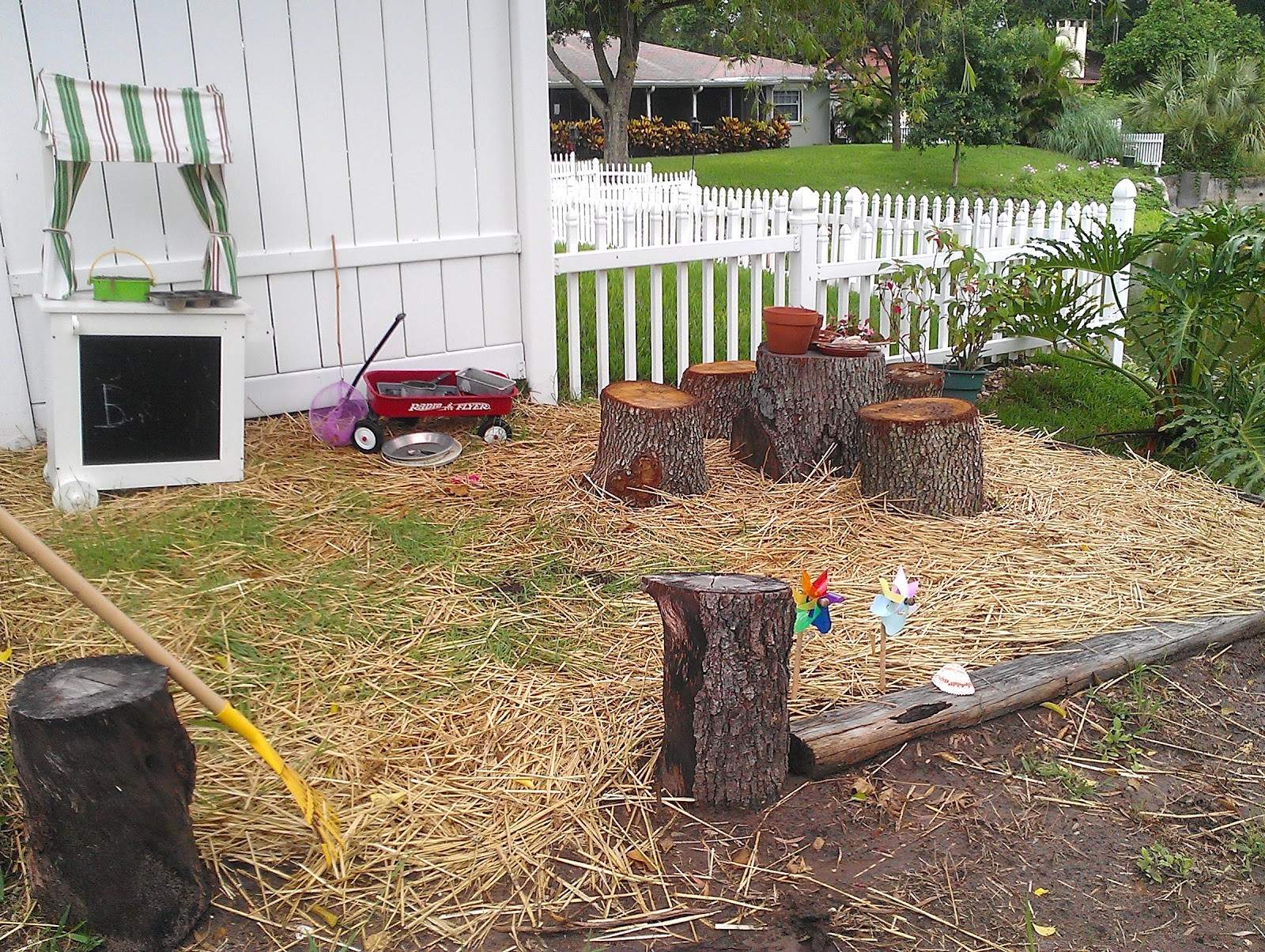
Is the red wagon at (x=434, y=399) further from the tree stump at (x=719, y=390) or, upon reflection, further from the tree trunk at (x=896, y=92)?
the tree trunk at (x=896, y=92)

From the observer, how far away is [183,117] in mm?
4355

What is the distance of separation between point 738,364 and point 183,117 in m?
2.73

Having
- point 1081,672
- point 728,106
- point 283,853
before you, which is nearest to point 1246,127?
point 728,106

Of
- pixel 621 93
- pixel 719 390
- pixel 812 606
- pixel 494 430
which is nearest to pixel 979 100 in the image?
pixel 621 93

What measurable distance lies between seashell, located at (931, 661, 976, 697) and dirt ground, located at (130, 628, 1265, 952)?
0.52 feet

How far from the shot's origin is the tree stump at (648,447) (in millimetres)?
4363

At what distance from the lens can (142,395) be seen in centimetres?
429

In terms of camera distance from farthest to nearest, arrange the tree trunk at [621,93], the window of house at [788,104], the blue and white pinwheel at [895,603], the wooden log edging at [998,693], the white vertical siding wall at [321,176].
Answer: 1. the window of house at [788,104]
2. the tree trunk at [621,93]
3. the white vertical siding wall at [321,176]
4. the blue and white pinwheel at [895,603]
5. the wooden log edging at [998,693]

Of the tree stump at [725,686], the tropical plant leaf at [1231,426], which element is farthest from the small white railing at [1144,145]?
the tree stump at [725,686]

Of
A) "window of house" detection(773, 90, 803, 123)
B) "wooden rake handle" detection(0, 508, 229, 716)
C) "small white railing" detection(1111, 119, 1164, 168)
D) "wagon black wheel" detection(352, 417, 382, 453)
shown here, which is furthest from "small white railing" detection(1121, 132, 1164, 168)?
"wooden rake handle" detection(0, 508, 229, 716)

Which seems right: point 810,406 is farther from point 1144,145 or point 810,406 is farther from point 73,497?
point 1144,145

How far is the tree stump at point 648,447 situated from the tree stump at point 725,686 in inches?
71.3

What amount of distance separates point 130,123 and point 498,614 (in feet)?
8.48

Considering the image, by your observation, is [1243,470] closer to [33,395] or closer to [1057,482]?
[1057,482]
